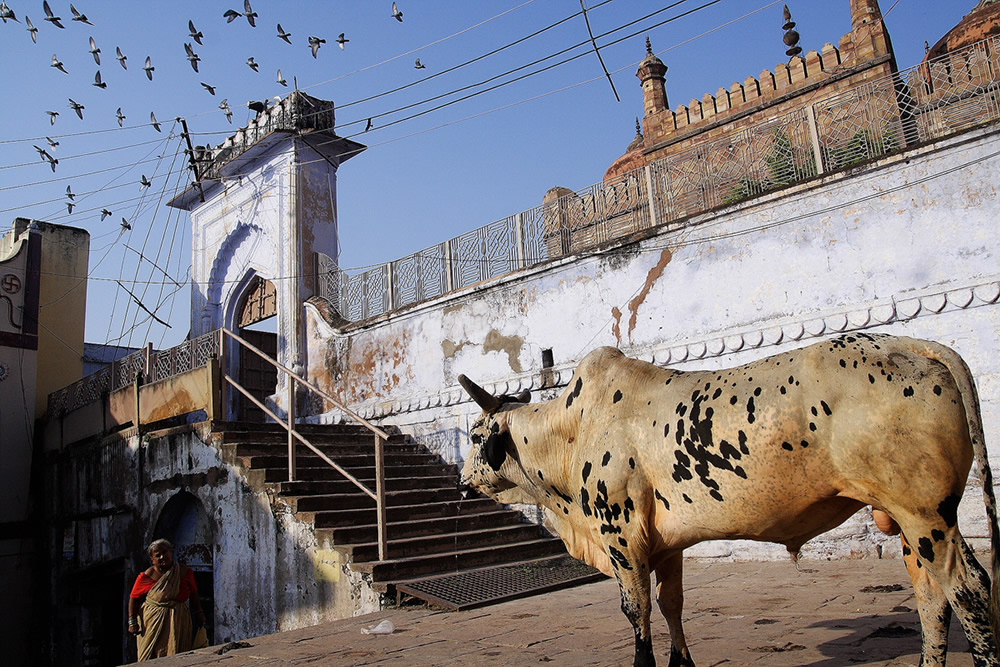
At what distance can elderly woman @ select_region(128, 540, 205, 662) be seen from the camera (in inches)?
248

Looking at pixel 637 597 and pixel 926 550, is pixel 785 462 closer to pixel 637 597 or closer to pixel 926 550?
pixel 926 550

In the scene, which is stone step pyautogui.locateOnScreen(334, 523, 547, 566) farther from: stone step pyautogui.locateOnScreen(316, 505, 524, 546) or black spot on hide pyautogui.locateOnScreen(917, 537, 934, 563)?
black spot on hide pyautogui.locateOnScreen(917, 537, 934, 563)

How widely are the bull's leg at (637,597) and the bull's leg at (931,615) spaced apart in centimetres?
116

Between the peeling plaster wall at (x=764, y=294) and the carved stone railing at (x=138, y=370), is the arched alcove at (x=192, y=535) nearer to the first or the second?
the carved stone railing at (x=138, y=370)

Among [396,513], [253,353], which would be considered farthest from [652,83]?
[396,513]

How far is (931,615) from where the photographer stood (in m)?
2.91

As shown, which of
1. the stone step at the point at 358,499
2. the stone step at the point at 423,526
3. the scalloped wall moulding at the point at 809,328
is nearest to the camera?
the scalloped wall moulding at the point at 809,328

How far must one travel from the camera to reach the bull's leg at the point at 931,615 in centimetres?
287

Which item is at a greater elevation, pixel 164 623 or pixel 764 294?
pixel 764 294

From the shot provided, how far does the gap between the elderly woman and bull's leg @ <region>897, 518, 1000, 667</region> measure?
19.3 feet

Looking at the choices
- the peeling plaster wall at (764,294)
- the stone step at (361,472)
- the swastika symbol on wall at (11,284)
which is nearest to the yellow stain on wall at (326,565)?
the stone step at (361,472)

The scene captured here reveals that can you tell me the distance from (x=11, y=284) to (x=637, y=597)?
15336 mm

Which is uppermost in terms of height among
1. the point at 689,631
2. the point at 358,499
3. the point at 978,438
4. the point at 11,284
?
the point at 11,284

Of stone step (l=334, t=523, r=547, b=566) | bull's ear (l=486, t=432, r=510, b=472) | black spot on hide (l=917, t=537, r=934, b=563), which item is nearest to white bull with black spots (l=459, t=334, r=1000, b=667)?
black spot on hide (l=917, t=537, r=934, b=563)
